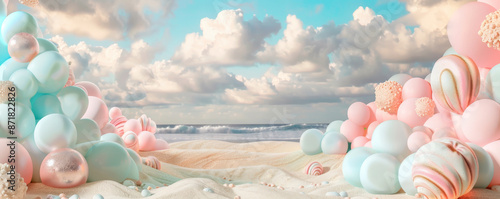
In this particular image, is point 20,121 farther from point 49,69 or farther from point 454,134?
point 454,134

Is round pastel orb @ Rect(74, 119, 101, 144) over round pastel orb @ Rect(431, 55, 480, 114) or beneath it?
beneath

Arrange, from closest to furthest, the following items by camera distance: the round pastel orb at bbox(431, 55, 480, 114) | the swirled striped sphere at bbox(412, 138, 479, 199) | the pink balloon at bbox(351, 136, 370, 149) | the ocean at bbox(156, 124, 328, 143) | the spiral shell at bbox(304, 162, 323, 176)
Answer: the swirled striped sphere at bbox(412, 138, 479, 199), the round pastel orb at bbox(431, 55, 480, 114), the spiral shell at bbox(304, 162, 323, 176), the pink balloon at bbox(351, 136, 370, 149), the ocean at bbox(156, 124, 328, 143)

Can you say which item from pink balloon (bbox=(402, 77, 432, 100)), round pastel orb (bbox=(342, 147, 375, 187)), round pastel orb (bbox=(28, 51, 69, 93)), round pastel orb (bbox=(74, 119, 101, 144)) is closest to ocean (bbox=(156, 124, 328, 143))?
pink balloon (bbox=(402, 77, 432, 100))

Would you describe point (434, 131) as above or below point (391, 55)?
below

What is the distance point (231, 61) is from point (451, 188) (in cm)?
966

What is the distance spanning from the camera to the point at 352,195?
9.13 ft

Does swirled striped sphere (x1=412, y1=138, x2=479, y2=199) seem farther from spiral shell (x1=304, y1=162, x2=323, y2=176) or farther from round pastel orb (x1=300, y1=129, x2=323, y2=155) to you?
round pastel orb (x1=300, y1=129, x2=323, y2=155)

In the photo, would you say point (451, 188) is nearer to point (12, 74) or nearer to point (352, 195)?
point (352, 195)

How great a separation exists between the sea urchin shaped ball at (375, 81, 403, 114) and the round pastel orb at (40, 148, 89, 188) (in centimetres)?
270

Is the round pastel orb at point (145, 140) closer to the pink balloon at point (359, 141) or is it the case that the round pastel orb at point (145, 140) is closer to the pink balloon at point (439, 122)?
the pink balloon at point (359, 141)

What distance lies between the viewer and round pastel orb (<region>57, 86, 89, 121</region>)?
2901 millimetres

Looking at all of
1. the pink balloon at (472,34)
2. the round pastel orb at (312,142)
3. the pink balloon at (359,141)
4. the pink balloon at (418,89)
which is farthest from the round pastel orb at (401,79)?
the round pastel orb at (312,142)

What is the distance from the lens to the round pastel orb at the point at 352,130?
4.79 meters

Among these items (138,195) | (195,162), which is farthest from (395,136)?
(195,162)
